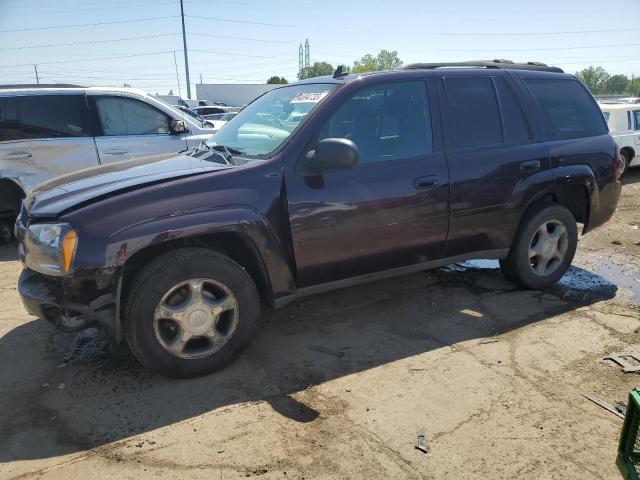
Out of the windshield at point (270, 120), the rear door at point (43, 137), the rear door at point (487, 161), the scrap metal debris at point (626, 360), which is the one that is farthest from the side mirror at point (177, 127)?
the scrap metal debris at point (626, 360)

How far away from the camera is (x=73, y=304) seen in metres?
2.90

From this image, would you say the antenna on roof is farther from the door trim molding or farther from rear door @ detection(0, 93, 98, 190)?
rear door @ detection(0, 93, 98, 190)

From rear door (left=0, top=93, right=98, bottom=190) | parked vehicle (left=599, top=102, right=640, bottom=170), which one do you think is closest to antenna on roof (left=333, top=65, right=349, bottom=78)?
rear door (left=0, top=93, right=98, bottom=190)

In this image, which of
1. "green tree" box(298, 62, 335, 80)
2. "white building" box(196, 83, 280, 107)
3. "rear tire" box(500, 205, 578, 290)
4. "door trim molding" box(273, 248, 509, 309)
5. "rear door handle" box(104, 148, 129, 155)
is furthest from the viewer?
"green tree" box(298, 62, 335, 80)

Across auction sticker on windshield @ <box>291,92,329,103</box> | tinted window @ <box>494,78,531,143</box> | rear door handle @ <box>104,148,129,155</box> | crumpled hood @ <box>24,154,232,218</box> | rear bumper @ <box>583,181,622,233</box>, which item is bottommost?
rear bumper @ <box>583,181,622,233</box>

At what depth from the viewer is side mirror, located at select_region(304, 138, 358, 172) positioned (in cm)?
321

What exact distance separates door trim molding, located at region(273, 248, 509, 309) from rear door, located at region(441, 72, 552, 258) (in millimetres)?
27

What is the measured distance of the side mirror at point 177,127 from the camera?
6.65 meters

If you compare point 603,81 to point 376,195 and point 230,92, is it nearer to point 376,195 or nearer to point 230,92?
point 230,92

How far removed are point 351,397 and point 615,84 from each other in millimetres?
118357

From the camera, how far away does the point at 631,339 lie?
148 inches

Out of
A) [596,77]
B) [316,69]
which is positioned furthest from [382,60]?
[596,77]

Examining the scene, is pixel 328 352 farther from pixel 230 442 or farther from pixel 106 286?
pixel 106 286

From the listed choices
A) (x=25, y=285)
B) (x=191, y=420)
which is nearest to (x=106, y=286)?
(x=25, y=285)
